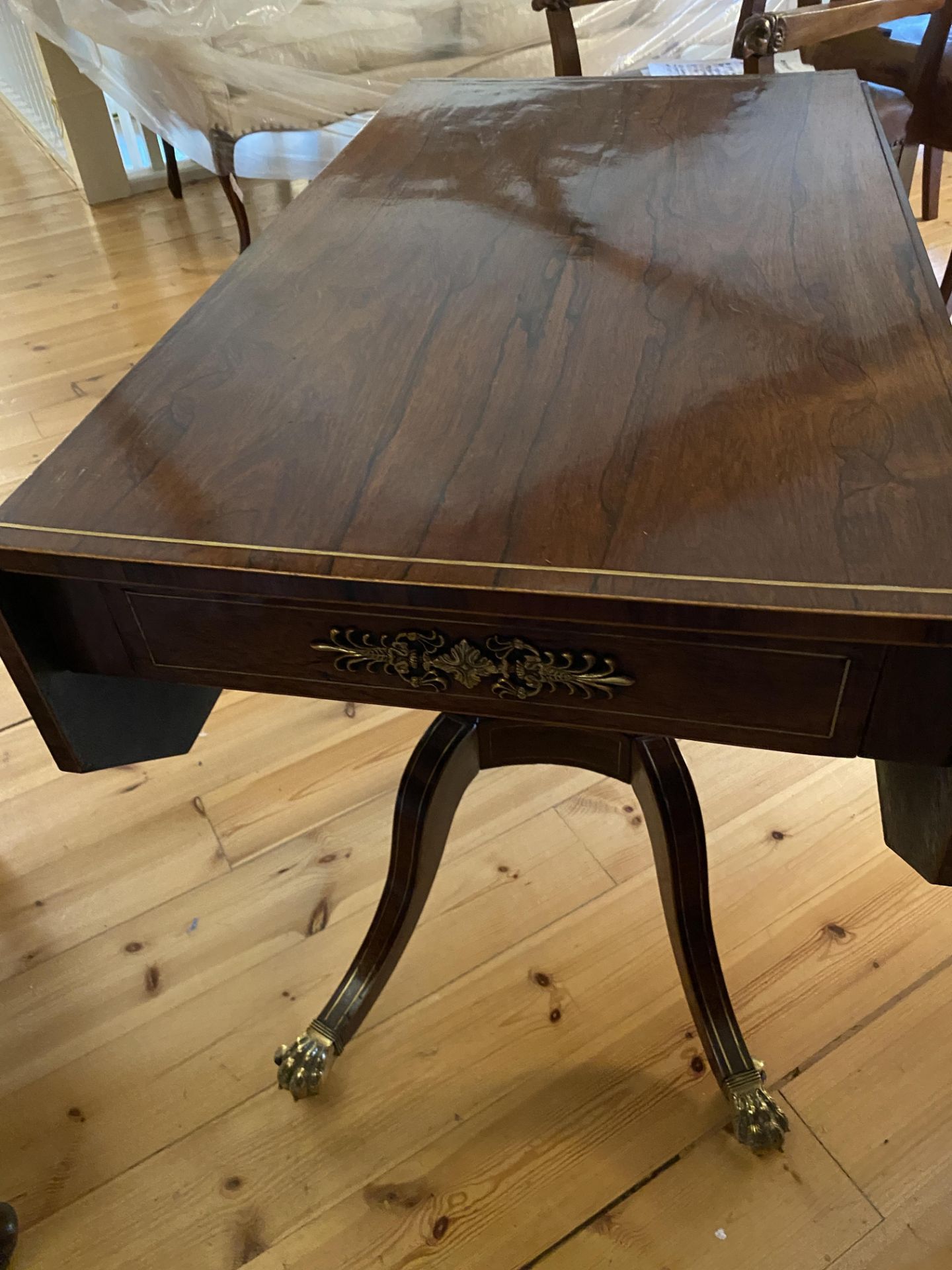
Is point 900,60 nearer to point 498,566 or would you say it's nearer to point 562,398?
point 562,398

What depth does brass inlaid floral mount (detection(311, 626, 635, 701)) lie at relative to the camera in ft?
1.82

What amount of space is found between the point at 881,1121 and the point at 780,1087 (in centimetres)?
10

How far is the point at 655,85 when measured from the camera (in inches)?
46.6

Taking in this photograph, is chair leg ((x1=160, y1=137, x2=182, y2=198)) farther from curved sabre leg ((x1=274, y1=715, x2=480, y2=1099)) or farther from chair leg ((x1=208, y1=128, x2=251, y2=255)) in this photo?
curved sabre leg ((x1=274, y1=715, x2=480, y2=1099))

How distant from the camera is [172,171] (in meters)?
2.96

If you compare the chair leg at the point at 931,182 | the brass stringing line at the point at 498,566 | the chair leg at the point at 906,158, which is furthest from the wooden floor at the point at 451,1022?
the chair leg at the point at 931,182

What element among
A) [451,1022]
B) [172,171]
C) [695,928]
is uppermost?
[172,171]

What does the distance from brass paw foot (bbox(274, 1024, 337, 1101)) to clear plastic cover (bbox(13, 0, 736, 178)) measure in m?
1.96

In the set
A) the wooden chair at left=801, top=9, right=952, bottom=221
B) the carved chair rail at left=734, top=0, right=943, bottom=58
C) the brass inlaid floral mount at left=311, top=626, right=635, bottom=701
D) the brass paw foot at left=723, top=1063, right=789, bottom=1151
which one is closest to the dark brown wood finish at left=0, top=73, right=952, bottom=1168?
the brass inlaid floral mount at left=311, top=626, right=635, bottom=701

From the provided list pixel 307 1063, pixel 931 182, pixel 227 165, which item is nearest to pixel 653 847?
pixel 307 1063

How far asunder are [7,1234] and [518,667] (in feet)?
2.55

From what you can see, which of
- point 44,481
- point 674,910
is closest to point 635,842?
point 674,910

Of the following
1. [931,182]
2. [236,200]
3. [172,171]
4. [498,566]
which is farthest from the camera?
[172,171]

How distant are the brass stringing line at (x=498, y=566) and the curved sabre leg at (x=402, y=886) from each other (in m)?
0.37
